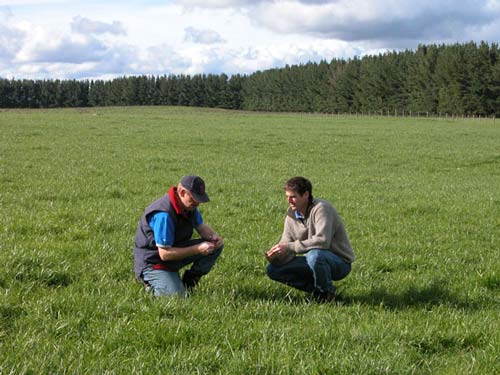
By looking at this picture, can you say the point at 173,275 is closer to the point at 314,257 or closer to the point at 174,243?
the point at 174,243

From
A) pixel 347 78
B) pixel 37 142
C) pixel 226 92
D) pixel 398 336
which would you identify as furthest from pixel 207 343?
pixel 226 92

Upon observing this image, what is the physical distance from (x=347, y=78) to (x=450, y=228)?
386 feet

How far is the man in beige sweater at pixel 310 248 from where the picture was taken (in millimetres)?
7102

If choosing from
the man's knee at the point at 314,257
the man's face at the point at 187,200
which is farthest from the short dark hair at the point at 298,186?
the man's face at the point at 187,200

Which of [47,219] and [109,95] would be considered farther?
[109,95]

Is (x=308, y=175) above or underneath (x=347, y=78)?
underneath

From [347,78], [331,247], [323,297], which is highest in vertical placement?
[347,78]

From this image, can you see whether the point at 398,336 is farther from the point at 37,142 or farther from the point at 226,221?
the point at 37,142

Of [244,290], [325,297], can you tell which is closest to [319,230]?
[325,297]

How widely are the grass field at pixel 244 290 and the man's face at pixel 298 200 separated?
3.71 ft

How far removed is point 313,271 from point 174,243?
174 cm

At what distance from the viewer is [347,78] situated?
126062 mm

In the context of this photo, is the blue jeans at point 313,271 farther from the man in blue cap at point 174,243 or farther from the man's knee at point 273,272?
the man in blue cap at point 174,243

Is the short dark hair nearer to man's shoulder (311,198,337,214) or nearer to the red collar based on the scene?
man's shoulder (311,198,337,214)
